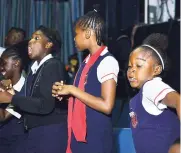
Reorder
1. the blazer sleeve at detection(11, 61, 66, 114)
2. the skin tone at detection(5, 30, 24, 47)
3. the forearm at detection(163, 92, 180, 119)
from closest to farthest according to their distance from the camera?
the forearm at detection(163, 92, 180, 119) < the blazer sleeve at detection(11, 61, 66, 114) < the skin tone at detection(5, 30, 24, 47)

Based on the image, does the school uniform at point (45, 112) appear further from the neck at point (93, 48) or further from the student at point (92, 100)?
the neck at point (93, 48)

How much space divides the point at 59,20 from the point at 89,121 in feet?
10.7

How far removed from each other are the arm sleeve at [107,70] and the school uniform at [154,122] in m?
0.23

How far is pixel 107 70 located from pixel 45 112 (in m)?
0.57

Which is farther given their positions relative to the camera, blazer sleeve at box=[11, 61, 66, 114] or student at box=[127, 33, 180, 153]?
blazer sleeve at box=[11, 61, 66, 114]

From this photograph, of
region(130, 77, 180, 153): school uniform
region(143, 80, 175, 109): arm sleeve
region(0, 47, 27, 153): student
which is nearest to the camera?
region(143, 80, 175, 109): arm sleeve

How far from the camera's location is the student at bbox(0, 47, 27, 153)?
12.1 feet

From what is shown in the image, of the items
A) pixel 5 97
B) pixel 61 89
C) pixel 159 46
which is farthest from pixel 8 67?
pixel 159 46

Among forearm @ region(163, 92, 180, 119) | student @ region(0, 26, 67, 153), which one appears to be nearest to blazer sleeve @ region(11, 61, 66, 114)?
student @ region(0, 26, 67, 153)

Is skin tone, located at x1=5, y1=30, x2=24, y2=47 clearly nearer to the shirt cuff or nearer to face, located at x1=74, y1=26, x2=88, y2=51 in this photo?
face, located at x1=74, y1=26, x2=88, y2=51

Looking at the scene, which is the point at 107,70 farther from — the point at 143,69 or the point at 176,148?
the point at 176,148

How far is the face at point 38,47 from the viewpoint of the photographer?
3377mm

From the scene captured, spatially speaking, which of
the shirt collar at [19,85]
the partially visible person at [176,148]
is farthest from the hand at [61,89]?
the shirt collar at [19,85]

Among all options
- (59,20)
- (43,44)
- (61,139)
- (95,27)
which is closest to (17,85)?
(43,44)
